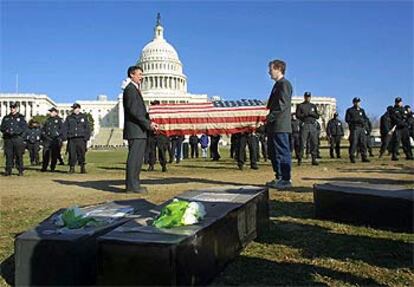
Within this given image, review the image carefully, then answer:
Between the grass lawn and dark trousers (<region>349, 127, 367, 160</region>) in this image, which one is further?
dark trousers (<region>349, 127, 367, 160</region>)

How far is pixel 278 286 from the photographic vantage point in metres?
3.55

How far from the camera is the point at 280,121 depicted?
8922 mm

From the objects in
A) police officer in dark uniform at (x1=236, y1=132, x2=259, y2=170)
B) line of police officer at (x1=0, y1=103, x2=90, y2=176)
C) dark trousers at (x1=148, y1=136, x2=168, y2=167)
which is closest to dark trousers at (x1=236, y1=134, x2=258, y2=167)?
police officer in dark uniform at (x1=236, y1=132, x2=259, y2=170)

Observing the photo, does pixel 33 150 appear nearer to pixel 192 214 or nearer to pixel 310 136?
pixel 310 136

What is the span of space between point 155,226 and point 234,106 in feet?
29.9

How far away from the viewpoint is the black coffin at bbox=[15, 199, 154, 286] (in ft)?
11.4

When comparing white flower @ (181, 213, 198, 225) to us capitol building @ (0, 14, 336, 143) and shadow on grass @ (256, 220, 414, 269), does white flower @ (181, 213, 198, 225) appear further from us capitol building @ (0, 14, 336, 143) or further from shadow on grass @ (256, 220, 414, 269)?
us capitol building @ (0, 14, 336, 143)

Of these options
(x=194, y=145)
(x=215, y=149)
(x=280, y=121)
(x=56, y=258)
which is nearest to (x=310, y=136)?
(x=280, y=121)

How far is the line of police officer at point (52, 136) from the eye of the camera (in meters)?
13.9

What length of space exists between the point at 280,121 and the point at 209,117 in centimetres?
340

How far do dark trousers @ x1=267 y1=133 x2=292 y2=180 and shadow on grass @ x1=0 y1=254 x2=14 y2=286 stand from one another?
5.25 metres

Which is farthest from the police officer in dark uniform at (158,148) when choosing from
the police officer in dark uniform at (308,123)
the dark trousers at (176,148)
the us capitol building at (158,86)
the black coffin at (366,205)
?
the us capitol building at (158,86)

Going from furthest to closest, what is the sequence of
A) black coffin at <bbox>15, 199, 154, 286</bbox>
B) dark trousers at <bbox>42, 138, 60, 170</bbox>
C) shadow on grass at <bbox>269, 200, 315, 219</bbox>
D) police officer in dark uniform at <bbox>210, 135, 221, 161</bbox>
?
1. police officer in dark uniform at <bbox>210, 135, 221, 161</bbox>
2. dark trousers at <bbox>42, 138, 60, 170</bbox>
3. shadow on grass at <bbox>269, 200, 315, 219</bbox>
4. black coffin at <bbox>15, 199, 154, 286</bbox>

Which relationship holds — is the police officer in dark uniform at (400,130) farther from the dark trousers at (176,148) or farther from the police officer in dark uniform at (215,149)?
the dark trousers at (176,148)
